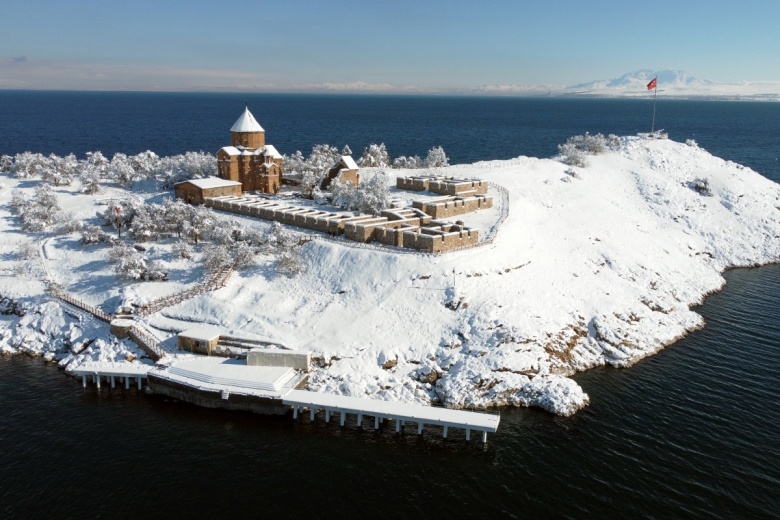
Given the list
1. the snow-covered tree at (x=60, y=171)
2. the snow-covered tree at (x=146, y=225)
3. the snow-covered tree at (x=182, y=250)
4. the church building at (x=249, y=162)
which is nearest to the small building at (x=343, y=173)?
the church building at (x=249, y=162)

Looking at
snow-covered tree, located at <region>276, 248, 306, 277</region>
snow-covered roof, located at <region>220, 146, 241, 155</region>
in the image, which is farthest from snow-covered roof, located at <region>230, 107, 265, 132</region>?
snow-covered tree, located at <region>276, 248, 306, 277</region>

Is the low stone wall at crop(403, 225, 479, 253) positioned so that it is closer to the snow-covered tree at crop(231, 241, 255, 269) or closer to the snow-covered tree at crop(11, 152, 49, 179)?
the snow-covered tree at crop(231, 241, 255, 269)

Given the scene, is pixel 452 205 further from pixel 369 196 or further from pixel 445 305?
pixel 445 305

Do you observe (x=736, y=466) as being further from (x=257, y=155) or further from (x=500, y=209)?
(x=257, y=155)

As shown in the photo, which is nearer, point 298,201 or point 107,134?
point 298,201

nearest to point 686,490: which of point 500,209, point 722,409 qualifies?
point 722,409

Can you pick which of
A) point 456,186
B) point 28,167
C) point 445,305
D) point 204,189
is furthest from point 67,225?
point 456,186

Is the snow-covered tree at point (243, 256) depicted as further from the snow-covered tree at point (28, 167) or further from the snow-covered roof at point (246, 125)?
the snow-covered tree at point (28, 167)
